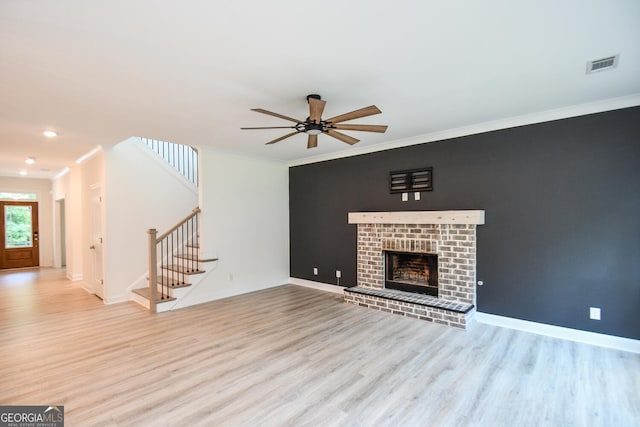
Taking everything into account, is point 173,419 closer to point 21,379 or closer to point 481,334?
point 21,379

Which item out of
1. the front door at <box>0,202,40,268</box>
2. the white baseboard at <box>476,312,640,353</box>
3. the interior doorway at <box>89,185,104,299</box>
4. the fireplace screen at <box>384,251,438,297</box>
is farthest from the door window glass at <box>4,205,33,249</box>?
the white baseboard at <box>476,312,640,353</box>

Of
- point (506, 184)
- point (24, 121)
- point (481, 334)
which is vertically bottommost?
point (481, 334)

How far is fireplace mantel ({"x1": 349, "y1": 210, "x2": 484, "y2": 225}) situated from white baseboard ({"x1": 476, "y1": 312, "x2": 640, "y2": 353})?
1.35 metres

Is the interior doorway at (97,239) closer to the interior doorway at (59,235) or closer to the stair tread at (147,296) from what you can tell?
the stair tread at (147,296)

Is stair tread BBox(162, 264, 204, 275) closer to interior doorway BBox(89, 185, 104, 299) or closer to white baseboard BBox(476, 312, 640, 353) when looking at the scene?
interior doorway BBox(89, 185, 104, 299)

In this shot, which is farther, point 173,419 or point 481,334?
point 481,334

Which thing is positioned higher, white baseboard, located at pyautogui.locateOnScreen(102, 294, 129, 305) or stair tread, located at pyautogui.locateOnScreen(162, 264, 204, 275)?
stair tread, located at pyautogui.locateOnScreen(162, 264, 204, 275)

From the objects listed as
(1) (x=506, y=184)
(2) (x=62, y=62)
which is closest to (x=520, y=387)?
(1) (x=506, y=184)

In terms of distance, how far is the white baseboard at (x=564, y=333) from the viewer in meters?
3.34

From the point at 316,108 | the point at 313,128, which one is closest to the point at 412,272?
the point at 313,128

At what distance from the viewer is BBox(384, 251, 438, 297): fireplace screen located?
191 inches

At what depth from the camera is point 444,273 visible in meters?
4.54

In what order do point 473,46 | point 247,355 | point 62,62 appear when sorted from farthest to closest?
point 247,355 → point 62,62 → point 473,46

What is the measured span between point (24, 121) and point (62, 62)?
2.19 m
